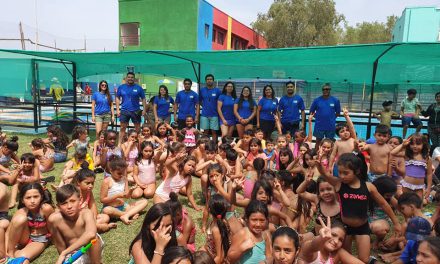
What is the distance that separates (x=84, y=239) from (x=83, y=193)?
3.69 ft

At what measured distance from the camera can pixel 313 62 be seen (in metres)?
→ 7.77

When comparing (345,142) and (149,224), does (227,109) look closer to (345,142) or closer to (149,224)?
(345,142)

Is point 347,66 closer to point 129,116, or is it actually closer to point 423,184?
point 423,184

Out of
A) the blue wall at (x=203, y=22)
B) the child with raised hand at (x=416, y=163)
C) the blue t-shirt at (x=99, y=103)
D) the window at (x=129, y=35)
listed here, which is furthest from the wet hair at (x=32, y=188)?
the window at (x=129, y=35)

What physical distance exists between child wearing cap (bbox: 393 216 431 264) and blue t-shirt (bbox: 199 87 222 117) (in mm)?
5941

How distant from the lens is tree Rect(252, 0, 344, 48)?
1373 inches

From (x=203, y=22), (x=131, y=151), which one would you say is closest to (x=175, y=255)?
(x=131, y=151)

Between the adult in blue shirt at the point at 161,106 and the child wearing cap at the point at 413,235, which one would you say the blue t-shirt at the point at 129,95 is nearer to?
the adult in blue shirt at the point at 161,106

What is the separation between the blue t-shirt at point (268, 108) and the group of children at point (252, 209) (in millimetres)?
1773

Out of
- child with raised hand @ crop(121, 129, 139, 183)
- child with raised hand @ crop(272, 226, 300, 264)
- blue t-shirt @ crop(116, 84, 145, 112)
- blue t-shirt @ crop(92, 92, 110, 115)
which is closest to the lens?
child with raised hand @ crop(272, 226, 300, 264)

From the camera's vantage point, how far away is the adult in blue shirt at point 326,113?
7.46 metres

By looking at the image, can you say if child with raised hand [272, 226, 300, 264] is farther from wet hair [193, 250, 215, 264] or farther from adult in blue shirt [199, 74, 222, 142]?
adult in blue shirt [199, 74, 222, 142]

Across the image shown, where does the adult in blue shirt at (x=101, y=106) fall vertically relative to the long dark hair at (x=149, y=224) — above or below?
above

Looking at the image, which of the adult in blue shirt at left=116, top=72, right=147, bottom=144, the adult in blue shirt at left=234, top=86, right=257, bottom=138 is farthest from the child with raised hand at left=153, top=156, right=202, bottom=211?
the adult in blue shirt at left=116, top=72, right=147, bottom=144
